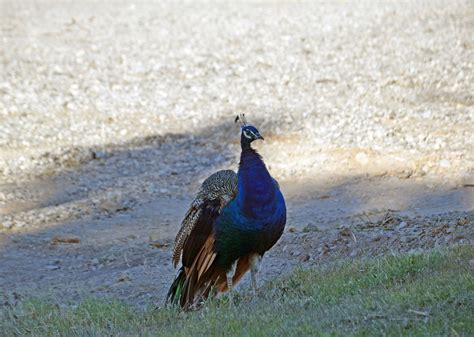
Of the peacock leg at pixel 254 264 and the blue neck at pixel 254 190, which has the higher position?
the blue neck at pixel 254 190

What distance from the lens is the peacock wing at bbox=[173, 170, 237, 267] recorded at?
7.45m

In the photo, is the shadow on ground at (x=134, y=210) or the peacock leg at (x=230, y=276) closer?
the peacock leg at (x=230, y=276)

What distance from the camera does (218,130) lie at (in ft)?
46.4

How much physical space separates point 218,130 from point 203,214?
6732 mm

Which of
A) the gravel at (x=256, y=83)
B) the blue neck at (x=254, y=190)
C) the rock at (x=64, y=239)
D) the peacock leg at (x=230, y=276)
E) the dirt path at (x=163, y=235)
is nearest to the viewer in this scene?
the blue neck at (x=254, y=190)

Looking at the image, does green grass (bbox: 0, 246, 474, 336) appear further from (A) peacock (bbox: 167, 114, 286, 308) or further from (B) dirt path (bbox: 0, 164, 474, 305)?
A: (B) dirt path (bbox: 0, 164, 474, 305)

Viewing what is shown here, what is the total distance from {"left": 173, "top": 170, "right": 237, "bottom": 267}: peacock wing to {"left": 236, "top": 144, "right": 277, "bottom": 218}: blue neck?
0.14m

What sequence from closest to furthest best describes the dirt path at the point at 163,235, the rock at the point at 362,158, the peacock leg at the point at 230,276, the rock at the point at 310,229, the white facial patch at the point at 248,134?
the white facial patch at the point at 248,134
the peacock leg at the point at 230,276
the dirt path at the point at 163,235
the rock at the point at 310,229
the rock at the point at 362,158

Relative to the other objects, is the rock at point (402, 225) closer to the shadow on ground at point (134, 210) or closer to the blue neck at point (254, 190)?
the shadow on ground at point (134, 210)

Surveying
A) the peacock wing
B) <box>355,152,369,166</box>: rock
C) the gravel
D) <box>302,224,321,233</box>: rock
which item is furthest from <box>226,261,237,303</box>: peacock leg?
<box>355,152,369,166</box>: rock

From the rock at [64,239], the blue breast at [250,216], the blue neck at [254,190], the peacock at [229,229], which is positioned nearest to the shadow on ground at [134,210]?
the rock at [64,239]

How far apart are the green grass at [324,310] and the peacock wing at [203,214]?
47cm

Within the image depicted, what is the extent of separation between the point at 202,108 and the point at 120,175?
8.75 feet

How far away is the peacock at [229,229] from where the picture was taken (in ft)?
23.8
